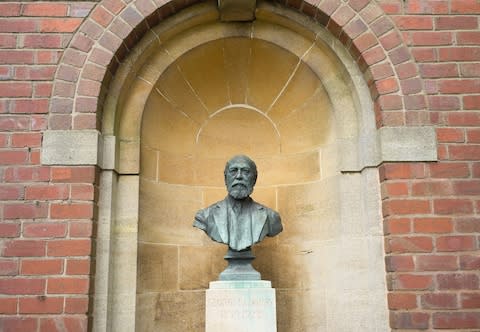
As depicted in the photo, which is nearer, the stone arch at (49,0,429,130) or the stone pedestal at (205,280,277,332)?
the stone pedestal at (205,280,277,332)

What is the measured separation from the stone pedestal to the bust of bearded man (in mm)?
305

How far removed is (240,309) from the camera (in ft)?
11.3

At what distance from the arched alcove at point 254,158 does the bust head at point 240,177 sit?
0.69m

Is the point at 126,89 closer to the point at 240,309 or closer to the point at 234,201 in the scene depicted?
the point at 234,201

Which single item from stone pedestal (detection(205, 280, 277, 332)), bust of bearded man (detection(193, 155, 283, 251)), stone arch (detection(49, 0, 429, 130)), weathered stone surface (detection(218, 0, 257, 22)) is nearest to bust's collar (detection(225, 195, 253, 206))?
bust of bearded man (detection(193, 155, 283, 251))

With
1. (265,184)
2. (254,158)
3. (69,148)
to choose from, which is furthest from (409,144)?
(69,148)

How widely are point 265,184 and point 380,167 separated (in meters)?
1.20

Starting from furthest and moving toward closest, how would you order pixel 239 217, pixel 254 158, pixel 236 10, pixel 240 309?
pixel 254 158, pixel 236 10, pixel 239 217, pixel 240 309

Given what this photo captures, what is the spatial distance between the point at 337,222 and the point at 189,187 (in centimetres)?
128

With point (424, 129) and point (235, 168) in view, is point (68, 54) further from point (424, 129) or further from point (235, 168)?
point (424, 129)

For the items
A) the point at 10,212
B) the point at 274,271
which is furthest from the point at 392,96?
the point at 10,212

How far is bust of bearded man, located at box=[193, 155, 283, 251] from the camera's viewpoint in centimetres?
371

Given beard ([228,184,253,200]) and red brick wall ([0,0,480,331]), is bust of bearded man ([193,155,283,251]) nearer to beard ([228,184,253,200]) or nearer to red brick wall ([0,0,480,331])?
beard ([228,184,253,200])

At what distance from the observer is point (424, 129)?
3.57 metres
